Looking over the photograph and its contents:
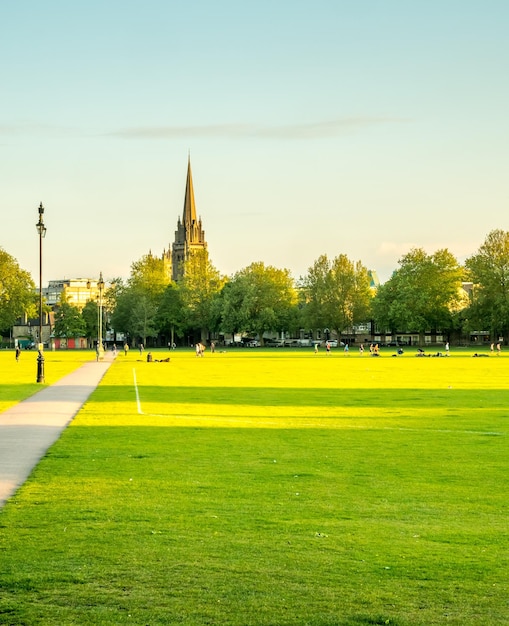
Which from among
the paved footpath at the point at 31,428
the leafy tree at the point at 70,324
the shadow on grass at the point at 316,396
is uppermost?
the leafy tree at the point at 70,324

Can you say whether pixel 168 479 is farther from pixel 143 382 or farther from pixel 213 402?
pixel 143 382

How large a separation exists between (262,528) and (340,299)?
14060cm

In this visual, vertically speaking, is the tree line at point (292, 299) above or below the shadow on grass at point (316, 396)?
above

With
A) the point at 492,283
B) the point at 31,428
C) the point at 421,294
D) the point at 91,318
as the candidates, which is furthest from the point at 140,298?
the point at 31,428

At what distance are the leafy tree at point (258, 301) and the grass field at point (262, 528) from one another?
12867 cm

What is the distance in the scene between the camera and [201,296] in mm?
163875

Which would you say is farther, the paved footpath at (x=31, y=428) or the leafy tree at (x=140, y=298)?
the leafy tree at (x=140, y=298)

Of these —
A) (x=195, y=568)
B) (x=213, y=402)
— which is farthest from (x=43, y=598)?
(x=213, y=402)

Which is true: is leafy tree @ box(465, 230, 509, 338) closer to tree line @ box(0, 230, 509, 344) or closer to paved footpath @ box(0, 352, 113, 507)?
tree line @ box(0, 230, 509, 344)

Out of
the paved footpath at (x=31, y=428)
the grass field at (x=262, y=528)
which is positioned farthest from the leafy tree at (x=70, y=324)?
the grass field at (x=262, y=528)

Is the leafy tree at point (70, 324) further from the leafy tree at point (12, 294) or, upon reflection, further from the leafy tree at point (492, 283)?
the leafy tree at point (492, 283)

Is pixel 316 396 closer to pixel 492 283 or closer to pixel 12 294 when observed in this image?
pixel 492 283

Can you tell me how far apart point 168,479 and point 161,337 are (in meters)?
163

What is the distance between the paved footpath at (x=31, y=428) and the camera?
48.9 feet
